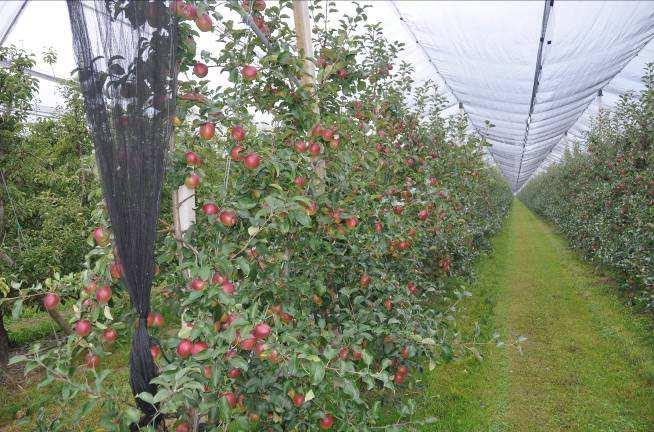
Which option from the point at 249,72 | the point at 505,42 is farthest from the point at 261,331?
the point at 505,42

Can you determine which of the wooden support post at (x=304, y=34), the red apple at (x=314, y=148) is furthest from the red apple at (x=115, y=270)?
the wooden support post at (x=304, y=34)

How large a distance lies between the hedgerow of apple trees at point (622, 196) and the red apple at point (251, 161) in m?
4.28

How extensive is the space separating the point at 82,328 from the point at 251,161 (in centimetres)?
67

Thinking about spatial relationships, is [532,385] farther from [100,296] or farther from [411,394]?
[100,296]

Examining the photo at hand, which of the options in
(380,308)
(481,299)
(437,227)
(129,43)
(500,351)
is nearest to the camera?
(129,43)

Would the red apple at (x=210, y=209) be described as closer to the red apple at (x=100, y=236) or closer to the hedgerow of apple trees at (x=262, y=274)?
the hedgerow of apple trees at (x=262, y=274)

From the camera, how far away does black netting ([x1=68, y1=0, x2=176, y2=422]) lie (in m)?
1.07

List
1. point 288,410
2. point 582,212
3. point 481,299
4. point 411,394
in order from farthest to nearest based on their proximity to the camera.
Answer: point 582,212 → point 481,299 → point 411,394 → point 288,410

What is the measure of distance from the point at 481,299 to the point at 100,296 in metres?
5.25

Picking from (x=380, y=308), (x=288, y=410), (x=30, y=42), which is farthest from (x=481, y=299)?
(x=30, y=42)

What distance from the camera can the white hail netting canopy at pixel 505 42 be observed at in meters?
2.83

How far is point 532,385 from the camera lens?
3465 mm

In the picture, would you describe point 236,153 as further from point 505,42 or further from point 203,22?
point 505,42

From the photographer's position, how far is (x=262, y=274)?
1.52 m
